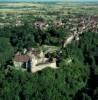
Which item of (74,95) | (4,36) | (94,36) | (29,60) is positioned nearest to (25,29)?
(4,36)

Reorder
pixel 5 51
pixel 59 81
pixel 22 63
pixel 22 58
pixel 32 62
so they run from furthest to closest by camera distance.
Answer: pixel 5 51 → pixel 22 58 → pixel 22 63 → pixel 32 62 → pixel 59 81

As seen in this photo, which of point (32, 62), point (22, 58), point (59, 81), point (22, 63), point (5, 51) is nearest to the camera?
point (59, 81)

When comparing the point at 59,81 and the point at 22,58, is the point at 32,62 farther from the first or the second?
the point at 59,81

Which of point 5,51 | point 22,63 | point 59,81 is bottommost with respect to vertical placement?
point 5,51

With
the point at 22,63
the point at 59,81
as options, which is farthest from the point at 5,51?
the point at 59,81

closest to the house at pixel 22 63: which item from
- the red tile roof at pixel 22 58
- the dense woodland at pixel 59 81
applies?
the red tile roof at pixel 22 58

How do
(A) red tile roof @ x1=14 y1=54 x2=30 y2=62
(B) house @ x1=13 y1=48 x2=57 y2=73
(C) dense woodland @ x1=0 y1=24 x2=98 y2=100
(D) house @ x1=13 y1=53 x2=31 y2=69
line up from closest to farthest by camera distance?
(C) dense woodland @ x1=0 y1=24 x2=98 y2=100, (B) house @ x1=13 y1=48 x2=57 y2=73, (D) house @ x1=13 y1=53 x2=31 y2=69, (A) red tile roof @ x1=14 y1=54 x2=30 y2=62

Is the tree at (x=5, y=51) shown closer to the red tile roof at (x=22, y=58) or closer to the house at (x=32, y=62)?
the red tile roof at (x=22, y=58)

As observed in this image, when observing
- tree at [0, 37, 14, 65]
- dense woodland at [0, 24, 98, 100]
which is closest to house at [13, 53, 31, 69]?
dense woodland at [0, 24, 98, 100]

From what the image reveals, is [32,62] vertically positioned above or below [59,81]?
above

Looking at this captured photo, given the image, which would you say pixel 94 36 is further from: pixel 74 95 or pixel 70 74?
pixel 74 95

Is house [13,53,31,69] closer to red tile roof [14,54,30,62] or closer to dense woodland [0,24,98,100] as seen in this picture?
red tile roof [14,54,30,62]
